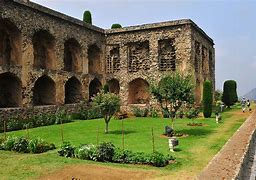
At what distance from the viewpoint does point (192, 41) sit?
25594 mm

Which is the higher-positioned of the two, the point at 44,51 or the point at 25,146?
the point at 44,51

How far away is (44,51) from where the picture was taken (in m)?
23.5

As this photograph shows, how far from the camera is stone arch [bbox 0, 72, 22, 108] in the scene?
20.3 metres

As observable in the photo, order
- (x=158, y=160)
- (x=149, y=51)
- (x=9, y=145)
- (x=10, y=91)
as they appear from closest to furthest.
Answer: (x=158, y=160) → (x=9, y=145) → (x=10, y=91) → (x=149, y=51)

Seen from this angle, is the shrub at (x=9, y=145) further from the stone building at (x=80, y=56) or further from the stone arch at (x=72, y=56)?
the stone arch at (x=72, y=56)

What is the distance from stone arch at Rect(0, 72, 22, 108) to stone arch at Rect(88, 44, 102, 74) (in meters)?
8.91

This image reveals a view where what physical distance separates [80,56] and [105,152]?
671 inches

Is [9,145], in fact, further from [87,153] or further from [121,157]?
[121,157]

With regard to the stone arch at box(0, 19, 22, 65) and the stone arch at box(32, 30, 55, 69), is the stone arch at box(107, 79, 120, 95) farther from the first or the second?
the stone arch at box(0, 19, 22, 65)

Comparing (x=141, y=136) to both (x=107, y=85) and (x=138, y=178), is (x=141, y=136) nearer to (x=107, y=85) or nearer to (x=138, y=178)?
(x=138, y=178)

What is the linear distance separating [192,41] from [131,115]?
8.11 metres

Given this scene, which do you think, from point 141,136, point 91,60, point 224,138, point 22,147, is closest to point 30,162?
point 22,147

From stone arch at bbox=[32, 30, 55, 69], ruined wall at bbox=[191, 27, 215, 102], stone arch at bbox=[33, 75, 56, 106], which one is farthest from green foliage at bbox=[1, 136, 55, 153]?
ruined wall at bbox=[191, 27, 215, 102]

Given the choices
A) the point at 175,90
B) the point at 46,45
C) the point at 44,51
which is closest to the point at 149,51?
the point at 46,45
